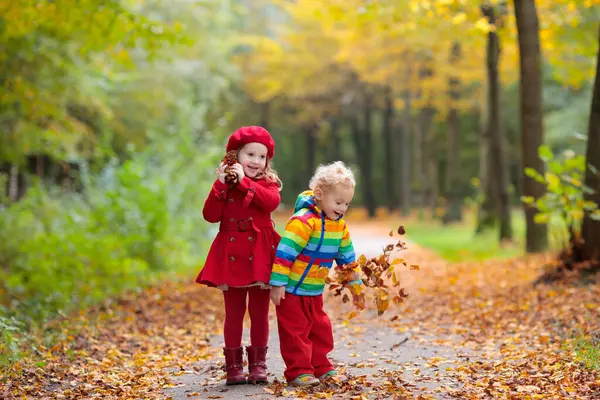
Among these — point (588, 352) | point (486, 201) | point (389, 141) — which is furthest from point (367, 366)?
point (389, 141)

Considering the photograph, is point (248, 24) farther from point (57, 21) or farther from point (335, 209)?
point (335, 209)

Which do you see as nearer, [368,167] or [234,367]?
[234,367]

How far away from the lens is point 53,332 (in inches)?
314

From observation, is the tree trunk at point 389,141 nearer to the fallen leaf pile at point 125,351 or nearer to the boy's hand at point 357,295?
the fallen leaf pile at point 125,351

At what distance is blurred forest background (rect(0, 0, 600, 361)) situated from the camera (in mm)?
9859

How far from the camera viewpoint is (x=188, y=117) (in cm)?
1741

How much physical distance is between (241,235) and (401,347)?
2.33 metres

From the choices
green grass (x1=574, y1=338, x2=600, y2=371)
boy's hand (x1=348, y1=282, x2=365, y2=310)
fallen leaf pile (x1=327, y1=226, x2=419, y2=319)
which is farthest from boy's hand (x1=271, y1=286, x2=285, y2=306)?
green grass (x1=574, y1=338, x2=600, y2=371)

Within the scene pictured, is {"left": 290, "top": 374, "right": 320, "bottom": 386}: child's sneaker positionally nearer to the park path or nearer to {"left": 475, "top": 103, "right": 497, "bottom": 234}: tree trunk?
the park path

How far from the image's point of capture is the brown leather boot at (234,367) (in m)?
5.40

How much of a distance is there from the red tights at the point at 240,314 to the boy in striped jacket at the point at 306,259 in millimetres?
231

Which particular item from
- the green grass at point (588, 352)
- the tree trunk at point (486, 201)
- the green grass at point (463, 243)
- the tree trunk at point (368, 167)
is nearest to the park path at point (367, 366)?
the green grass at point (588, 352)

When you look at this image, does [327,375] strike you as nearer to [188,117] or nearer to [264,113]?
[188,117]

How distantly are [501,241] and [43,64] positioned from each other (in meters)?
10.1
